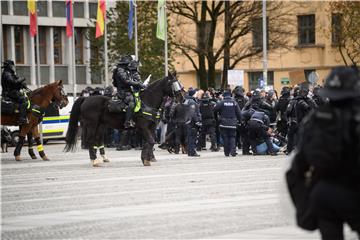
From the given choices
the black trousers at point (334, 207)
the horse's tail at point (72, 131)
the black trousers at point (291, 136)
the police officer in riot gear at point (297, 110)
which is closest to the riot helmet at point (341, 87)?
the black trousers at point (334, 207)

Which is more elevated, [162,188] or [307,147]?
[307,147]

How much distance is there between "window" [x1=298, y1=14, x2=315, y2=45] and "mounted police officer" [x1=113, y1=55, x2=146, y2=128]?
42368 millimetres

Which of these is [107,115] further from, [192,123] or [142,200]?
[142,200]

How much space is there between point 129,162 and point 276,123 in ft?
19.8

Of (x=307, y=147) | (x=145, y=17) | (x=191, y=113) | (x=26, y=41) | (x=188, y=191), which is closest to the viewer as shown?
(x=307, y=147)

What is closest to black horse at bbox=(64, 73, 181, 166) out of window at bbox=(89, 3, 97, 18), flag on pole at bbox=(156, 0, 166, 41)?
flag on pole at bbox=(156, 0, 166, 41)

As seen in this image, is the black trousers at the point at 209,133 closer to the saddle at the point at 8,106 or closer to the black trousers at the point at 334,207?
the saddle at the point at 8,106

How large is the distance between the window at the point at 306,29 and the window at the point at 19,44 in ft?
57.0

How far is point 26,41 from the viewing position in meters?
64.8

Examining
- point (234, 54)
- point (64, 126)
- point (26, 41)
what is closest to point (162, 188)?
point (64, 126)

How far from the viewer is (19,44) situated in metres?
64.6

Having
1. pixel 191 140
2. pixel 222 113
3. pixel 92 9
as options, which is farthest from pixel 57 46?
pixel 222 113

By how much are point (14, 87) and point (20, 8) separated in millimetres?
35987

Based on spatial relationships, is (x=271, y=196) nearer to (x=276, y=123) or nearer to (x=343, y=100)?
(x=343, y=100)
